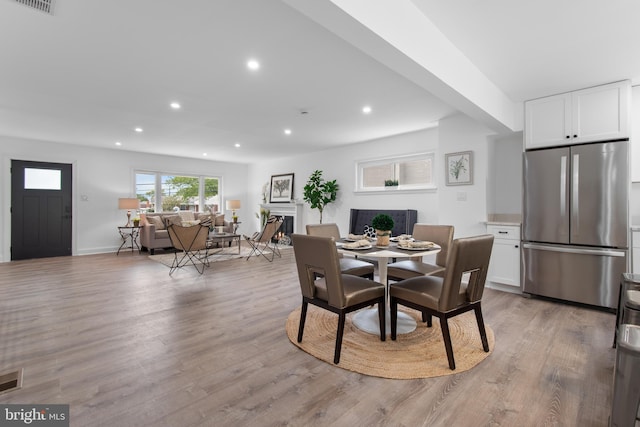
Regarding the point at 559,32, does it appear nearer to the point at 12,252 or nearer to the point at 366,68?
the point at 366,68

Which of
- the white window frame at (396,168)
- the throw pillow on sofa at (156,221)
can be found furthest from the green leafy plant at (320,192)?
the throw pillow on sofa at (156,221)

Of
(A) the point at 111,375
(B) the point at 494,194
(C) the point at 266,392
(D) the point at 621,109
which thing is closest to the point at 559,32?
Answer: (D) the point at 621,109

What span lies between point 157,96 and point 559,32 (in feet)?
14.0

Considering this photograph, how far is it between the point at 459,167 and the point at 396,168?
5.62 feet

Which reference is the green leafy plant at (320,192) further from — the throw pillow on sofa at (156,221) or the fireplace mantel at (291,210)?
the throw pillow on sofa at (156,221)

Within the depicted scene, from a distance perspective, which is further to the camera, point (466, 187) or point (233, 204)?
point (233, 204)

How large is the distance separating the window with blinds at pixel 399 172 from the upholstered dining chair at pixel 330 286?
3.56 m

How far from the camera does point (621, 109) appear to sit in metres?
3.11

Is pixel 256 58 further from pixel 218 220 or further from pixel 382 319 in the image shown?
pixel 218 220

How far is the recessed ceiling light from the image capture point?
113 inches

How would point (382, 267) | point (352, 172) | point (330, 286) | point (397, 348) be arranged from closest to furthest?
point (330, 286) → point (397, 348) → point (382, 267) → point (352, 172)

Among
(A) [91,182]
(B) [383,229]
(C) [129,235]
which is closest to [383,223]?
(B) [383,229]

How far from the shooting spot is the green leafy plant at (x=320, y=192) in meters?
6.90

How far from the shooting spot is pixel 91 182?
7.05 meters
